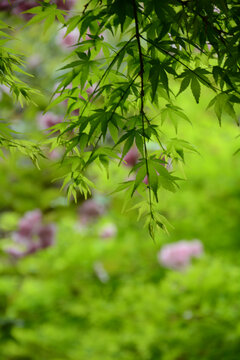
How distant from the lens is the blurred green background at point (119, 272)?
2.10 metres

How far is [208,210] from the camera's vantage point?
2438 millimetres

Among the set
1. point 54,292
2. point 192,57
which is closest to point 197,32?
point 192,57

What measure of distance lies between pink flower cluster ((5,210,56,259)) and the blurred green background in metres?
0.04

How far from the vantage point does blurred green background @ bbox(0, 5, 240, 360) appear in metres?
2.10

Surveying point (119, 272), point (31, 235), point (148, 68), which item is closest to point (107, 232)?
point (119, 272)

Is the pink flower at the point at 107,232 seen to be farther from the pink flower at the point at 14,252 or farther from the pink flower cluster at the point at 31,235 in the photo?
the pink flower at the point at 14,252

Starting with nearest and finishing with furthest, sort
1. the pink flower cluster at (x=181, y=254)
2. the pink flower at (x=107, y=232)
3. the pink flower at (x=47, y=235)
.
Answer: the pink flower cluster at (x=181, y=254)
the pink flower at (x=47, y=235)
the pink flower at (x=107, y=232)

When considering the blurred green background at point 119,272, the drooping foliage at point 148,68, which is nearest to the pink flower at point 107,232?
the blurred green background at point 119,272

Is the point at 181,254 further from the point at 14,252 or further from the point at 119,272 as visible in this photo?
the point at 14,252

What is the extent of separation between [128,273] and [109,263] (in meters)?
0.14

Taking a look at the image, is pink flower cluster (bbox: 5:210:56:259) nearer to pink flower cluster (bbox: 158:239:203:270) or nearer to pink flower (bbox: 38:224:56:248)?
pink flower (bbox: 38:224:56:248)

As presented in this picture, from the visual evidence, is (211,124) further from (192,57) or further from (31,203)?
(192,57)

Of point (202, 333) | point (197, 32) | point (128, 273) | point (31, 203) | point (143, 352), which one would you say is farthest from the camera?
point (128, 273)

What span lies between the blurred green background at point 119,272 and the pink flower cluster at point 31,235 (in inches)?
1.8
